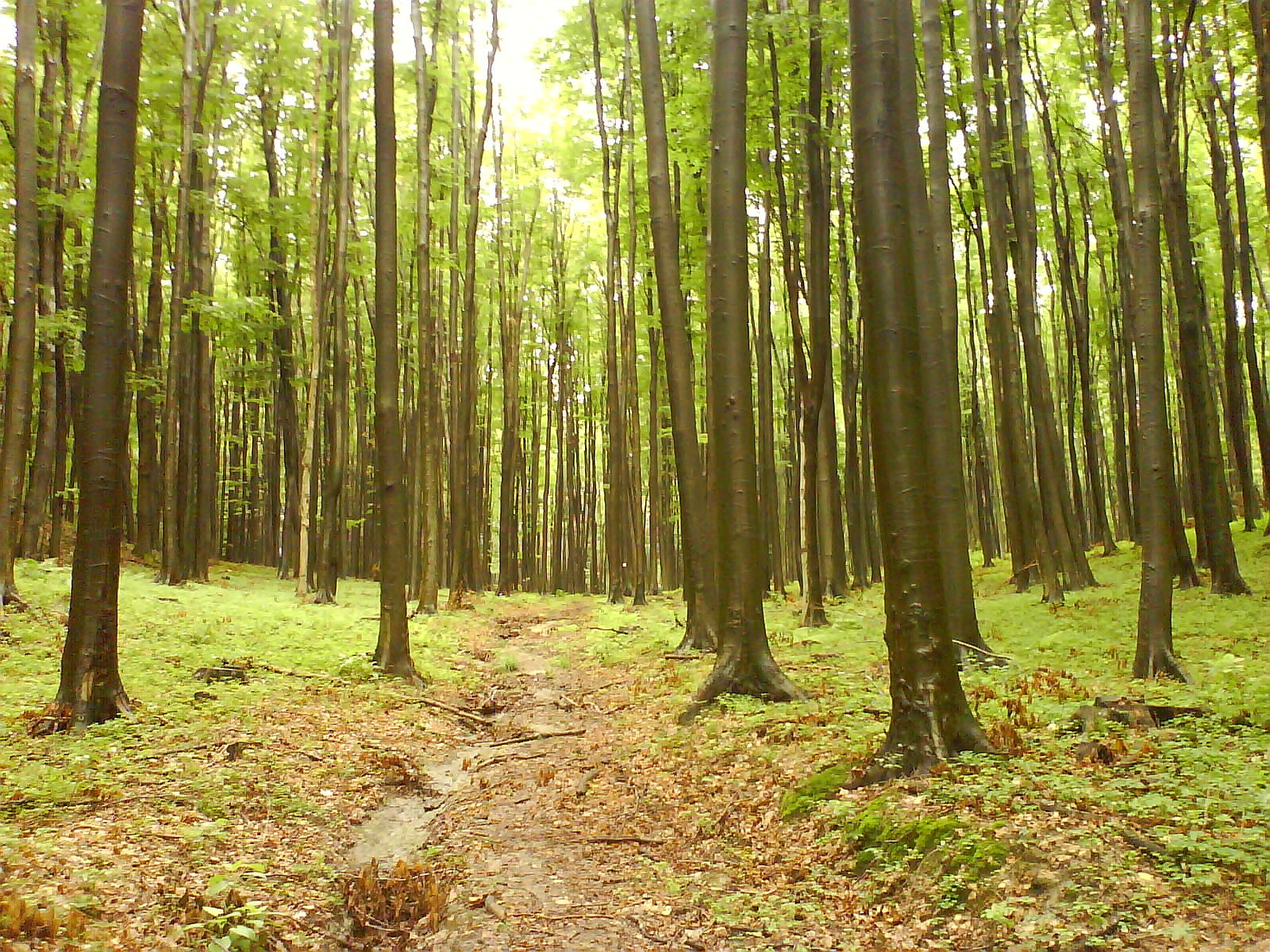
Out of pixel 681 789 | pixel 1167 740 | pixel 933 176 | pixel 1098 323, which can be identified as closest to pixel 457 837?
pixel 681 789

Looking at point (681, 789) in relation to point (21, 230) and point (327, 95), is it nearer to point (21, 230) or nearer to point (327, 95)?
point (21, 230)

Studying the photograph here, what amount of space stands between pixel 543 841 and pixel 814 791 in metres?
1.82

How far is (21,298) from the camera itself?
10.0 m

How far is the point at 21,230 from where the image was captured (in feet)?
32.8

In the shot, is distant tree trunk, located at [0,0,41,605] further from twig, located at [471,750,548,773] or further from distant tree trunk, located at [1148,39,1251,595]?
distant tree trunk, located at [1148,39,1251,595]

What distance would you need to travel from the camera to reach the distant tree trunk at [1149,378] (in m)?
7.20

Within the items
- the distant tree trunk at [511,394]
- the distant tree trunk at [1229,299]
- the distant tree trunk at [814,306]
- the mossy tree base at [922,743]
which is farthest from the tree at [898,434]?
the distant tree trunk at [511,394]

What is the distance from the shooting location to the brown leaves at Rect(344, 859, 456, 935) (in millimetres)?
4273

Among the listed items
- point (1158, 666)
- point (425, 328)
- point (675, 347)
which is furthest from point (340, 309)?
point (1158, 666)

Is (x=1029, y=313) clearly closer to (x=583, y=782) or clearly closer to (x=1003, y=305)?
(x=1003, y=305)

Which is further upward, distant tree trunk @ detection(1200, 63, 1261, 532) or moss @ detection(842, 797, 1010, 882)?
distant tree trunk @ detection(1200, 63, 1261, 532)

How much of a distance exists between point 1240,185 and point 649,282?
12.0m

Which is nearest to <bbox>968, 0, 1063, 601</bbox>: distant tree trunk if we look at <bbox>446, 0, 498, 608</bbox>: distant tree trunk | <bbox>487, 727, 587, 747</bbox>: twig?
<bbox>487, 727, 587, 747</bbox>: twig

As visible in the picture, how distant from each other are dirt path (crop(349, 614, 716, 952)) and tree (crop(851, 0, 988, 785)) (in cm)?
167
